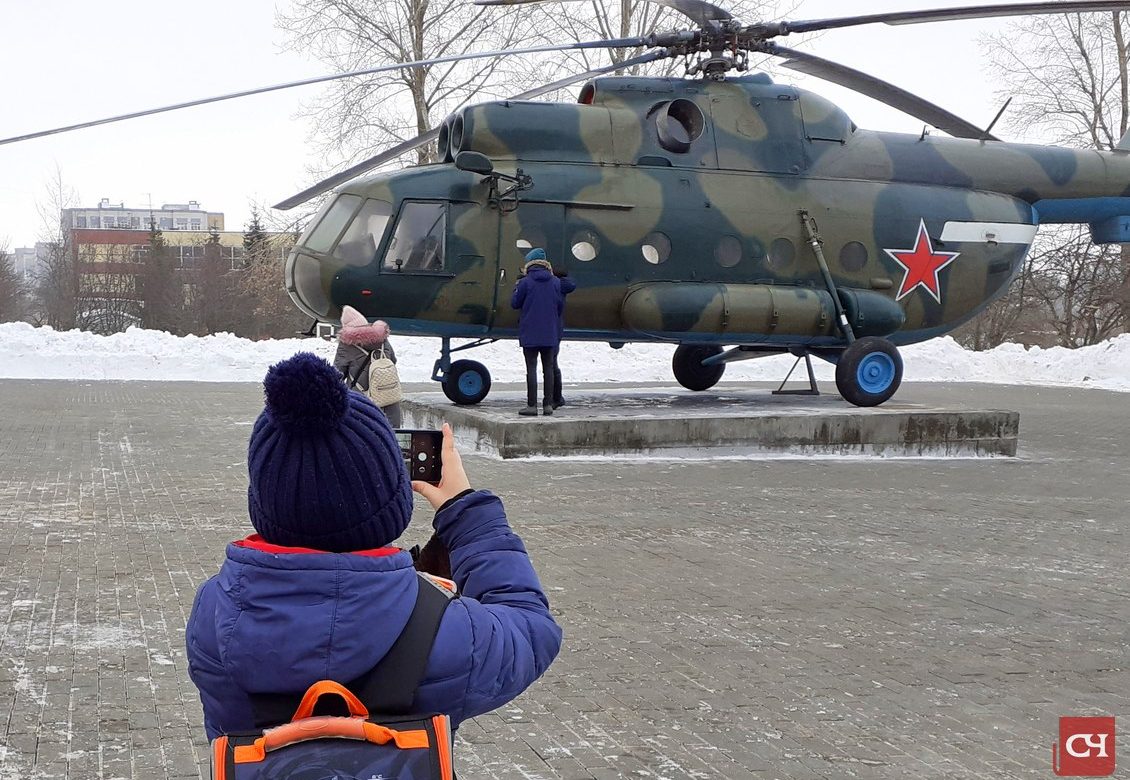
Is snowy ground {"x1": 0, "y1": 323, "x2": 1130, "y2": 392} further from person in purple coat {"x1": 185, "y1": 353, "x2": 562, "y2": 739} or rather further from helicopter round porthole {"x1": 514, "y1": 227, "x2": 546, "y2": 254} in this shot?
person in purple coat {"x1": 185, "y1": 353, "x2": 562, "y2": 739}

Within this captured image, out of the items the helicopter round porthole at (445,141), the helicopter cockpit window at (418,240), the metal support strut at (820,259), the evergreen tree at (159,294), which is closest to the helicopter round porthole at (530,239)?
the helicopter cockpit window at (418,240)

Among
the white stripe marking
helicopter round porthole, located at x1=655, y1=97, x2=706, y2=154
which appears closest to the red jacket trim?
helicopter round porthole, located at x1=655, y1=97, x2=706, y2=154

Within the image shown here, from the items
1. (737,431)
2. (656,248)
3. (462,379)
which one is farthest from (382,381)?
(462,379)

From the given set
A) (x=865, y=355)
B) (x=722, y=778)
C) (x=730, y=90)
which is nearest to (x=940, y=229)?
(x=865, y=355)

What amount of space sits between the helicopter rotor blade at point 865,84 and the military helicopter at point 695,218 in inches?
0.9

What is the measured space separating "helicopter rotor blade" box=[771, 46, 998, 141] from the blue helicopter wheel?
491 centimetres

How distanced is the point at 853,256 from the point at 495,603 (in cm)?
1256

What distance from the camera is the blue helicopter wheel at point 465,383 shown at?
14367 millimetres

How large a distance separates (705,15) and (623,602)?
8.47 m

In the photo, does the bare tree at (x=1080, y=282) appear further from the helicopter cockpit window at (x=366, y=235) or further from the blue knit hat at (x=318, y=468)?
the blue knit hat at (x=318, y=468)

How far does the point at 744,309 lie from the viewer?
526 inches

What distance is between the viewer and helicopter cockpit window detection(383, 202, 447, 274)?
1285cm

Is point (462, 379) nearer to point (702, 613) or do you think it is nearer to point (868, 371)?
point (868, 371)

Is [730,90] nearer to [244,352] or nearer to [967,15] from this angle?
[967,15]
